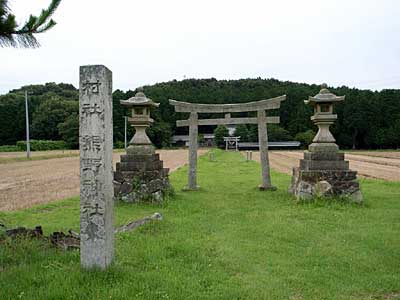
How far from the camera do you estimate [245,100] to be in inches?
2675

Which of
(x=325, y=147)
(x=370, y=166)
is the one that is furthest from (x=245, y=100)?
(x=325, y=147)

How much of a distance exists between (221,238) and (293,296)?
252cm

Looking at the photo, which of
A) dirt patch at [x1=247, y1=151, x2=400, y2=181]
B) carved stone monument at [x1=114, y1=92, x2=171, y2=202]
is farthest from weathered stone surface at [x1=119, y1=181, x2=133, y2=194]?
dirt patch at [x1=247, y1=151, x2=400, y2=181]

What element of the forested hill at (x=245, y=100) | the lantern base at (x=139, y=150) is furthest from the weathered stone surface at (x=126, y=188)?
the forested hill at (x=245, y=100)

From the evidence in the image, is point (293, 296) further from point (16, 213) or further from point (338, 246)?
point (16, 213)

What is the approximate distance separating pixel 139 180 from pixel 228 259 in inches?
218

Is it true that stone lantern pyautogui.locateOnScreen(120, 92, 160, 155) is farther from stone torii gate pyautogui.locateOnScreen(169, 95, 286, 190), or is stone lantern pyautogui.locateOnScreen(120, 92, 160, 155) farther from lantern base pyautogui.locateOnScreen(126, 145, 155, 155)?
stone torii gate pyautogui.locateOnScreen(169, 95, 286, 190)

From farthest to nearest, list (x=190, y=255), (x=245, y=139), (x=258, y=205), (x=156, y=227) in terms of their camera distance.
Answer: (x=245, y=139), (x=258, y=205), (x=156, y=227), (x=190, y=255)

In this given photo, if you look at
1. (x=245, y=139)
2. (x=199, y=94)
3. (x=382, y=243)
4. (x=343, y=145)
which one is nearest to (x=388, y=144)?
(x=343, y=145)

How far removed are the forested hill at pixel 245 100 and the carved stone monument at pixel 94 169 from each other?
61.8 m

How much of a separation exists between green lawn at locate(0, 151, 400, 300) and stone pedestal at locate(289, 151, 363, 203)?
90cm

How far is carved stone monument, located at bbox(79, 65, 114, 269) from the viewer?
4.70 metres

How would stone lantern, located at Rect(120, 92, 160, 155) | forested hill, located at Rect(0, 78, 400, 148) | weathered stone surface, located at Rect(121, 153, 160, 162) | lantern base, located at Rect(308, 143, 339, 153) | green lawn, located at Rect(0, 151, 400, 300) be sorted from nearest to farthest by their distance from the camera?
green lawn, located at Rect(0, 151, 400, 300) < lantern base, located at Rect(308, 143, 339, 153) < weathered stone surface, located at Rect(121, 153, 160, 162) < stone lantern, located at Rect(120, 92, 160, 155) < forested hill, located at Rect(0, 78, 400, 148)

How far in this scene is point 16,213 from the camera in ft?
31.1
